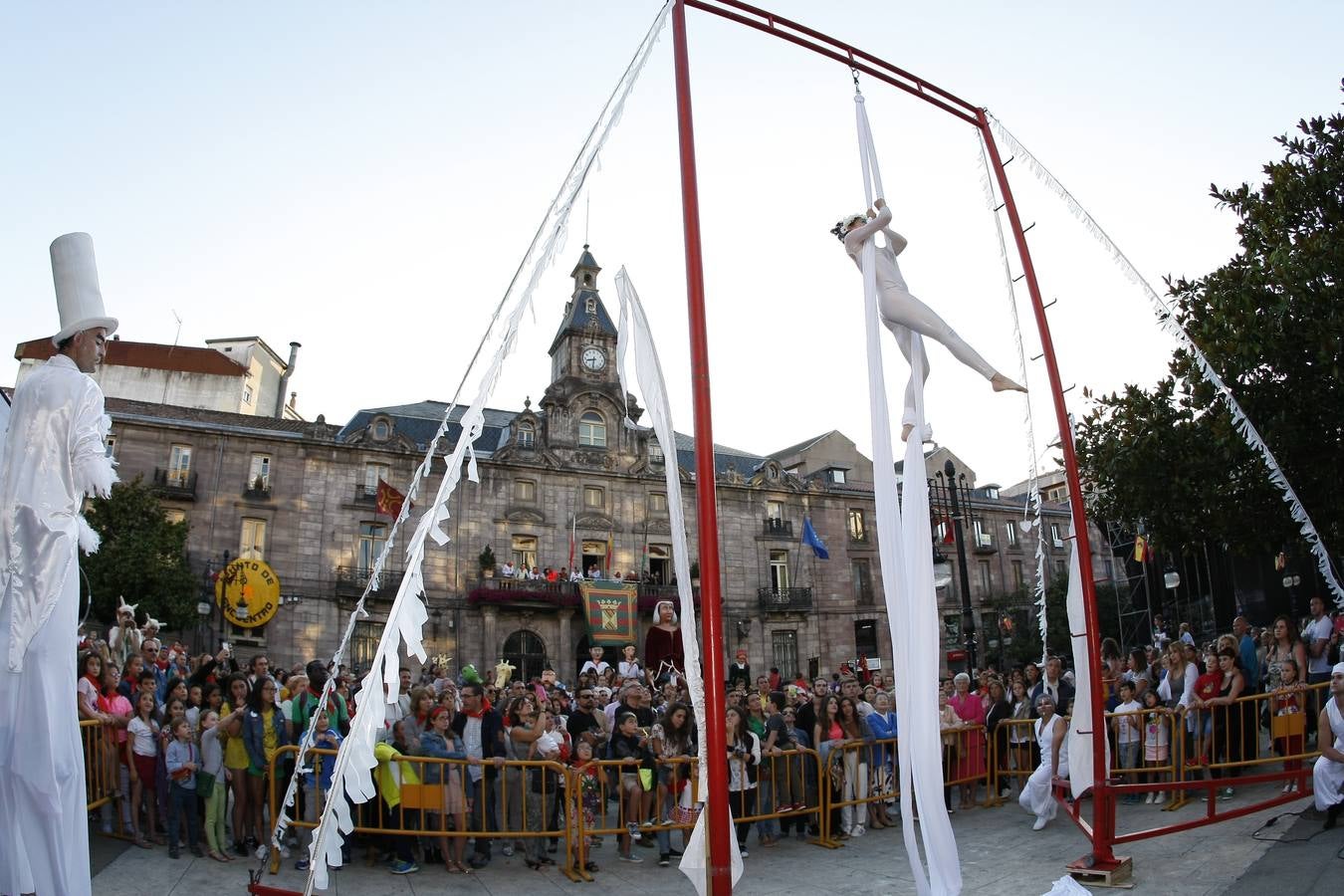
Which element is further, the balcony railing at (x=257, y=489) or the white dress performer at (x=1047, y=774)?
the balcony railing at (x=257, y=489)

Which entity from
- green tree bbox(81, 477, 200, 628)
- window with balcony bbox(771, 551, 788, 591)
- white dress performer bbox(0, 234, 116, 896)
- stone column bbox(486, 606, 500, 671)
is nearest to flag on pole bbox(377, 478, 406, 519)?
green tree bbox(81, 477, 200, 628)

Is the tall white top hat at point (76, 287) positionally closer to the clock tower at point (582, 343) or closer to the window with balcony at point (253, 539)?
the window with balcony at point (253, 539)

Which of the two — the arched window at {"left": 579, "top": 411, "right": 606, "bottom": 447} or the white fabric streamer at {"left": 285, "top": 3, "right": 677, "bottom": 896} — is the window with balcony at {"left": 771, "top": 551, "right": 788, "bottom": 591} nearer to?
the arched window at {"left": 579, "top": 411, "right": 606, "bottom": 447}

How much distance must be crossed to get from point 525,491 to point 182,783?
1131 inches

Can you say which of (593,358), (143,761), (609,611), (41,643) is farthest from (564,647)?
(41,643)

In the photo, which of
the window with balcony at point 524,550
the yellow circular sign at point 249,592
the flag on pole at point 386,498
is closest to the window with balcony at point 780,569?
the window with balcony at point 524,550

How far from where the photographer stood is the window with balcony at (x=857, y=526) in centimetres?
4252

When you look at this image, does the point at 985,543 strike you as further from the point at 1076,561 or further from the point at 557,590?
the point at 1076,561

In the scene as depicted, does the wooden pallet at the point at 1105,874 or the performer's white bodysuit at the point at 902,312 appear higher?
the performer's white bodysuit at the point at 902,312

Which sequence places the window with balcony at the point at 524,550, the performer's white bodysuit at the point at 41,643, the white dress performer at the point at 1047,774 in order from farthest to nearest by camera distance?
the window with balcony at the point at 524,550 < the white dress performer at the point at 1047,774 < the performer's white bodysuit at the point at 41,643

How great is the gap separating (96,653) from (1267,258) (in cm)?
1475

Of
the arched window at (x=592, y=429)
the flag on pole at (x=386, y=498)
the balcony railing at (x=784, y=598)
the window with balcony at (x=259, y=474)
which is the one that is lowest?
the balcony railing at (x=784, y=598)

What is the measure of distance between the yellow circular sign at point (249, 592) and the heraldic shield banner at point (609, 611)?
34.3ft

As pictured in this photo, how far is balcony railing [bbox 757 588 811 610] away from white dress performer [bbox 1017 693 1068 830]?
95.3ft
